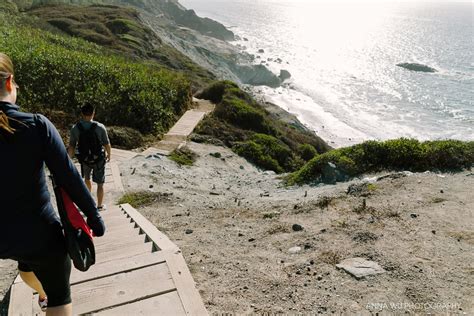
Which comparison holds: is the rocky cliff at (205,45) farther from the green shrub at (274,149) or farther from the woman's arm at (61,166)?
the woman's arm at (61,166)

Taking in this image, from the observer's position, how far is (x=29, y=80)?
1630 centimetres

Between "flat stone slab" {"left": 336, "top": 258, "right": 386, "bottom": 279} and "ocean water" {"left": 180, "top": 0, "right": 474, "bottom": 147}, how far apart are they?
115ft

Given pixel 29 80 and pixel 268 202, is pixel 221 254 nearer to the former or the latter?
pixel 268 202

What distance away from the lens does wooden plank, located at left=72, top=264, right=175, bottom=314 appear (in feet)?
12.8

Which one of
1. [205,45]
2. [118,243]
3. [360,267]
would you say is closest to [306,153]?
[360,267]

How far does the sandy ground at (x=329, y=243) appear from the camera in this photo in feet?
15.3

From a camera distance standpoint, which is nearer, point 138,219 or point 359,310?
point 359,310

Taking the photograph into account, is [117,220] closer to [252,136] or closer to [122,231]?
[122,231]

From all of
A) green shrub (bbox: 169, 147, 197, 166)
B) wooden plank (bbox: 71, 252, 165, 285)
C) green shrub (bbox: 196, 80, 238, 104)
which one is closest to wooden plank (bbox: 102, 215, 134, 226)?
wooden plank (bbox: 71, 252, 165, 285)

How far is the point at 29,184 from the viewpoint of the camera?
283 centimetres

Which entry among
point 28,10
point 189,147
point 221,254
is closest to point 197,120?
point 189,147

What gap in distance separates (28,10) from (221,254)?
5412 centimetres

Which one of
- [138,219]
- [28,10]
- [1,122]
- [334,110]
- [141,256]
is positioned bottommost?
[334,110]

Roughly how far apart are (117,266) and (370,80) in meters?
71.2
